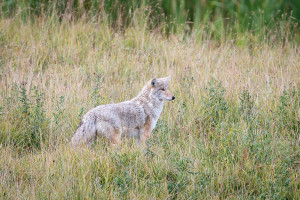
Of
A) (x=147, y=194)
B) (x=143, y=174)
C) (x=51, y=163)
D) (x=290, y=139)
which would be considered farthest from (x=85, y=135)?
(x=290, y=139)

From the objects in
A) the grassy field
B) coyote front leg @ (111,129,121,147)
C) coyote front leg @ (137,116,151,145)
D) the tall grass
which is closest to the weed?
the grassy field

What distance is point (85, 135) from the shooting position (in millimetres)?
5160

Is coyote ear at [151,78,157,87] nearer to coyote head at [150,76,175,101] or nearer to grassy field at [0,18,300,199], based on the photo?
coyote head at [150,76,175,101]

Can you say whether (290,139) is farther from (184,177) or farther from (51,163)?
(51,163)

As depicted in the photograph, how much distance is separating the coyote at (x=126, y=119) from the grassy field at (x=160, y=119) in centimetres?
18

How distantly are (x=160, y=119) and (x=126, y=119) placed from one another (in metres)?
0.75

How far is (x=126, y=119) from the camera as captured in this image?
5.79m

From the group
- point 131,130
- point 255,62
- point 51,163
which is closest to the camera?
point 51,163

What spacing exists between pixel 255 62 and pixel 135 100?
12.1 ft

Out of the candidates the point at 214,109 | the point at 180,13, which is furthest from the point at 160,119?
the point at 180,13

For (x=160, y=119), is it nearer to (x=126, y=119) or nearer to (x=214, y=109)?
(x=126, y=119)

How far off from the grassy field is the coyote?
7.2 inches

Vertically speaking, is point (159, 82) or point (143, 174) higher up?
point (159, 82)

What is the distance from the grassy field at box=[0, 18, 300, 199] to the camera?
4246 millimetres
